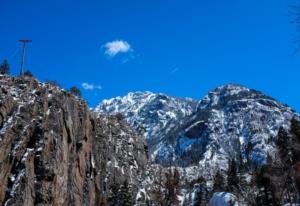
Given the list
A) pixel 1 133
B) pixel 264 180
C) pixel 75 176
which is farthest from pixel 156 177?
pixel 264 180

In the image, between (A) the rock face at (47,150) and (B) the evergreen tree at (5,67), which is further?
(B) the evergreen tree at (5,67)

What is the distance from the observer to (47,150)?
3000 inches

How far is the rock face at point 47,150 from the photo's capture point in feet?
230

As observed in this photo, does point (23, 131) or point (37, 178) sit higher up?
point (23, 131)

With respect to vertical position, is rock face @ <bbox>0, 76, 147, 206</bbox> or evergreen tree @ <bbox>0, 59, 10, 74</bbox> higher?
evergreen tree @ <bbox>0, 59, 10, 74</bbox>

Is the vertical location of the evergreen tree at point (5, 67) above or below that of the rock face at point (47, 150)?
above

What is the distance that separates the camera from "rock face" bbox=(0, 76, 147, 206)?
70125mm

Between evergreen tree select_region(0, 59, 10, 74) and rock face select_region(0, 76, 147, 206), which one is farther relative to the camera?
evergreen tree select_region(0, 59, 10, 74)

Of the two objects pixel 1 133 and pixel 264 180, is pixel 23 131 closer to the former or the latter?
pixel 1 133

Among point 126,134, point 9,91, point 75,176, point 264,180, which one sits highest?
point 126,134

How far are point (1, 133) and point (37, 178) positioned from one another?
9.23m

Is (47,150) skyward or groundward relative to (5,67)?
groundward

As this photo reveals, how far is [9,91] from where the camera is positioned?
79.1 metres

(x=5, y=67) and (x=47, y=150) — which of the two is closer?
(x=47, y=150)
